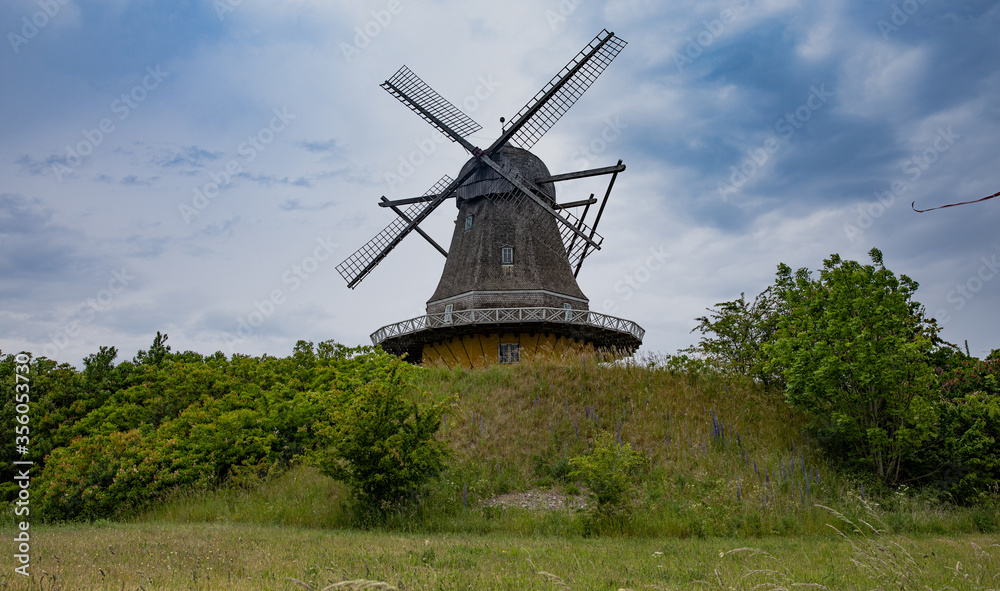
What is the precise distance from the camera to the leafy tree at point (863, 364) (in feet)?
41.4

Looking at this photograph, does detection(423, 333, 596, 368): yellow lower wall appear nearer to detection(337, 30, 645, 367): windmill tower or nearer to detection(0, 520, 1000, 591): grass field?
detection(337, 30, 645, 367): windmill tower

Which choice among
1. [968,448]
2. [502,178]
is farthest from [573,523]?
[502,178]

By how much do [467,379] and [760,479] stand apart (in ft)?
29.2

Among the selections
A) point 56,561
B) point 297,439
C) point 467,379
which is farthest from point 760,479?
point 56,561

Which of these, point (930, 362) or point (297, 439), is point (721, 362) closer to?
point (930, 362)

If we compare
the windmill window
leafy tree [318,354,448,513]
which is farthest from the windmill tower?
leafy tree [318,354,448,513]

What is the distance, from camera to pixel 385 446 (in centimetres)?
1099

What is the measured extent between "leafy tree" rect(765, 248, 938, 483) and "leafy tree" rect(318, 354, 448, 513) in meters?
7.86

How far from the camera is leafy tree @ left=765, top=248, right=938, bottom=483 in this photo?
41.4ft

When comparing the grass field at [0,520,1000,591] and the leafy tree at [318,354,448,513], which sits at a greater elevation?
the leafy tree at [318,354,448,513]

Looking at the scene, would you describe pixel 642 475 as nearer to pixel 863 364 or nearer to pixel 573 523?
pixel 573 523

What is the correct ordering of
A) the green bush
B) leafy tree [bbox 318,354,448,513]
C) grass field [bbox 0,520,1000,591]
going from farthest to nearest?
leafy tree [bbox 318,354,448,513] → the green bush → grass field [bbox 0,520,1000,591]

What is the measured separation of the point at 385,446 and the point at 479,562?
4633 mm

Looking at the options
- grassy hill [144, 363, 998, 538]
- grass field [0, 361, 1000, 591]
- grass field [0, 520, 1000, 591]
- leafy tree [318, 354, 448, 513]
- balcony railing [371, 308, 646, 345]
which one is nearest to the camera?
grass field [0, 520, 1000, 591]
